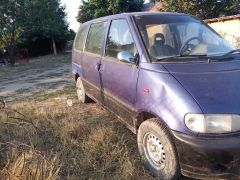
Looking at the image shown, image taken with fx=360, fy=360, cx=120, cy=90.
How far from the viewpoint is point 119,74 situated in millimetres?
4797

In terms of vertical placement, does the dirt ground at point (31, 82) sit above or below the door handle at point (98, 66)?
below

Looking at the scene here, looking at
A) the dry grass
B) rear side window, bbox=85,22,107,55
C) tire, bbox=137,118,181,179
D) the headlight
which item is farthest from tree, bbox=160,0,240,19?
the headlight

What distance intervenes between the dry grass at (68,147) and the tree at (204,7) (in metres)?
A: 18.6

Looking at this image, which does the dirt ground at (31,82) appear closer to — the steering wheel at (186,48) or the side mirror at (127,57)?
the side mirror at (127,57)

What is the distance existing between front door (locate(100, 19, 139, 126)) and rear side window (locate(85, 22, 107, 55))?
0.33 m

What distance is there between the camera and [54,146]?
16.3ft

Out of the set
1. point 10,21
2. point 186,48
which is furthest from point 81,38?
point 10,21

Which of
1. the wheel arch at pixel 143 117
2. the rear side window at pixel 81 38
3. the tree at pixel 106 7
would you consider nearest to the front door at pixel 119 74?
the wheel arch at pixel 143 117

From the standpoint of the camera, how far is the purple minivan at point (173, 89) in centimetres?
338

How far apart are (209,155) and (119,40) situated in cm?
234

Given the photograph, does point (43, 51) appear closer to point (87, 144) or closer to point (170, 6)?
point (170, 6)

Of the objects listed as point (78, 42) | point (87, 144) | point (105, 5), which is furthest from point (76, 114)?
point (105, 5)

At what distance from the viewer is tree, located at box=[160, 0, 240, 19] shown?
24000 millimetres

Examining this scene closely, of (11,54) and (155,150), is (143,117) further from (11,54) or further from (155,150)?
(11,54)
